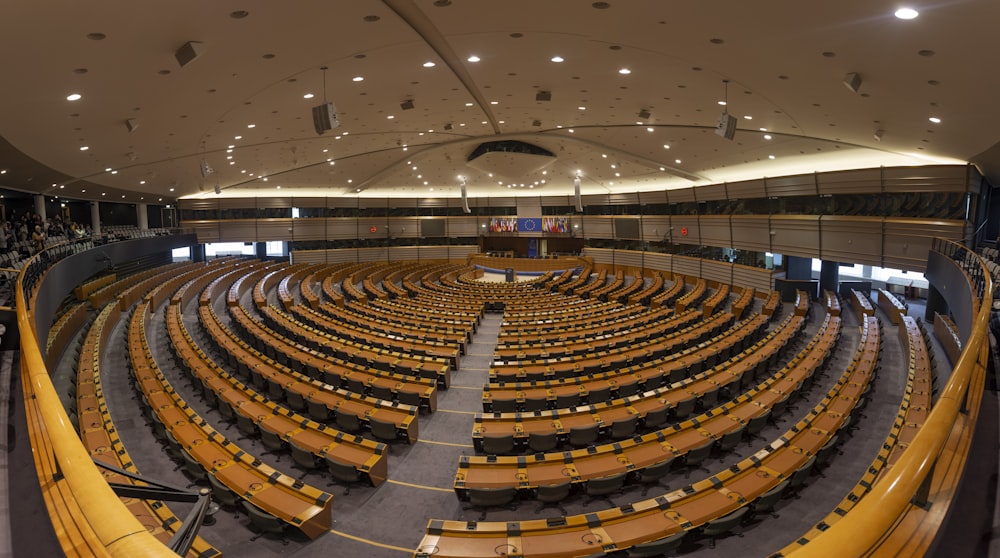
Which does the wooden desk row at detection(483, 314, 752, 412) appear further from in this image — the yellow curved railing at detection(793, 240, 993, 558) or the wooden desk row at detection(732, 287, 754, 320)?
the yellow curved railing at detection(793, 240, 993, 558)

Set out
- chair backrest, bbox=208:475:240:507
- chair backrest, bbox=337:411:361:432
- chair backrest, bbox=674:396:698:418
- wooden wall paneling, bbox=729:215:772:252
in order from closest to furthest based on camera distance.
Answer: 1. chair backrest, bbox=208:475:240:507
2. chair backrest, bbox=337:411:361:432
3. chair backrest, bbox=674:396:698:418
4. wooden wall paneling, bbox=729:215:772:252

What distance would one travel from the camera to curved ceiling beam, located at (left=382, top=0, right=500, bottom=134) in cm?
704

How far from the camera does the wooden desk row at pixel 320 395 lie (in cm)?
931

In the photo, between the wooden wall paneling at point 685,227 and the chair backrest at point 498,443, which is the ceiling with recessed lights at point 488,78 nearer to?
the chair backrest at point 498,443

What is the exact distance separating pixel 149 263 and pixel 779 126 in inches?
1395

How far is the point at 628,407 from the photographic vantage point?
962 centimetres

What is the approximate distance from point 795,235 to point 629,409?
16211 mm

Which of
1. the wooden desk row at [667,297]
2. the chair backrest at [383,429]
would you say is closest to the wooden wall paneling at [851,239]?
the wooden desk row at [667,297]

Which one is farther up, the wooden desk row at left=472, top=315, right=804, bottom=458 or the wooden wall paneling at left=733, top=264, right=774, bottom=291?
the wooden wall paneling at left=733, top=264, right=774, bottom=291

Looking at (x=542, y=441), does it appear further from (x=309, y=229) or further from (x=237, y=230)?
(x=237, y=230)

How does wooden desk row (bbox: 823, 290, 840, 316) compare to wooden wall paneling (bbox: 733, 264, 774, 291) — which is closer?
wooden desk row (bbox: 823, 290, 840, 316)

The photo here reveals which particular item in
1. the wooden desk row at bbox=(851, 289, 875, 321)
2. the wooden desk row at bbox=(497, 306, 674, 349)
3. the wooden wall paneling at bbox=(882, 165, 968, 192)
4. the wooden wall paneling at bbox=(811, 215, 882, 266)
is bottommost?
the wooden desk row at bbox=(497, 306, 674, 349)

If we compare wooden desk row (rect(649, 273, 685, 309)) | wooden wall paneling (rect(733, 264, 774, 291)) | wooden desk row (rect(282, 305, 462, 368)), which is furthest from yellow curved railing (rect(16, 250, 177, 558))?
wooden wall paneling (rect(733, 264, 774, 291))

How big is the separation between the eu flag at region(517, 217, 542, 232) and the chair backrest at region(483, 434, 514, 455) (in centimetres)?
3066
